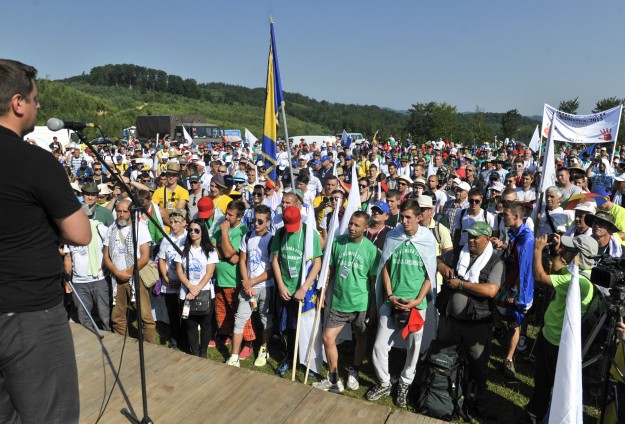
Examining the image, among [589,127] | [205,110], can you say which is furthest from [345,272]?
[205,110]

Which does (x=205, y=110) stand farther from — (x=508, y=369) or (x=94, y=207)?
(x=508, y=369)

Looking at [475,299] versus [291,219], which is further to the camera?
[291,219]

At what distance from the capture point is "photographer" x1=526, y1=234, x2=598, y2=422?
3820mm

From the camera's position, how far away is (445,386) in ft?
14.3

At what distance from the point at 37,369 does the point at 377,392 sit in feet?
11.8

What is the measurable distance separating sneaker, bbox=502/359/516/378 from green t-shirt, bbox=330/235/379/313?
5.97 ft

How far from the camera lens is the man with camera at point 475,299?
4402 millimetres

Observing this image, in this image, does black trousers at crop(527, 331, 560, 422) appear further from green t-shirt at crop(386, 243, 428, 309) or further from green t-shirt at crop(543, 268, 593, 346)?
green t-shirt at crop(386, 243, 428, 309)

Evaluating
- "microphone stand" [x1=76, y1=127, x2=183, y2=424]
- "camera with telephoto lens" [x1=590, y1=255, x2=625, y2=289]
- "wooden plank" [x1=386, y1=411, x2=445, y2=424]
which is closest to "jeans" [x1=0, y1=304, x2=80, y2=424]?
"microphone stand" [x1=76, y1=127, x2=183, y2=424]

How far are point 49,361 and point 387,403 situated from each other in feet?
11.6

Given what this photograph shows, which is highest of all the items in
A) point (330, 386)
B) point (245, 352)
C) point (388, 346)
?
point (388, 346)

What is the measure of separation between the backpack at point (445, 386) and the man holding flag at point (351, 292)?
86 cm

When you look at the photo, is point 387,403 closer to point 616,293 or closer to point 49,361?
point 616,293

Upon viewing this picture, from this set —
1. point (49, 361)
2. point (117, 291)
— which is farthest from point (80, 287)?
point (49, 361)
